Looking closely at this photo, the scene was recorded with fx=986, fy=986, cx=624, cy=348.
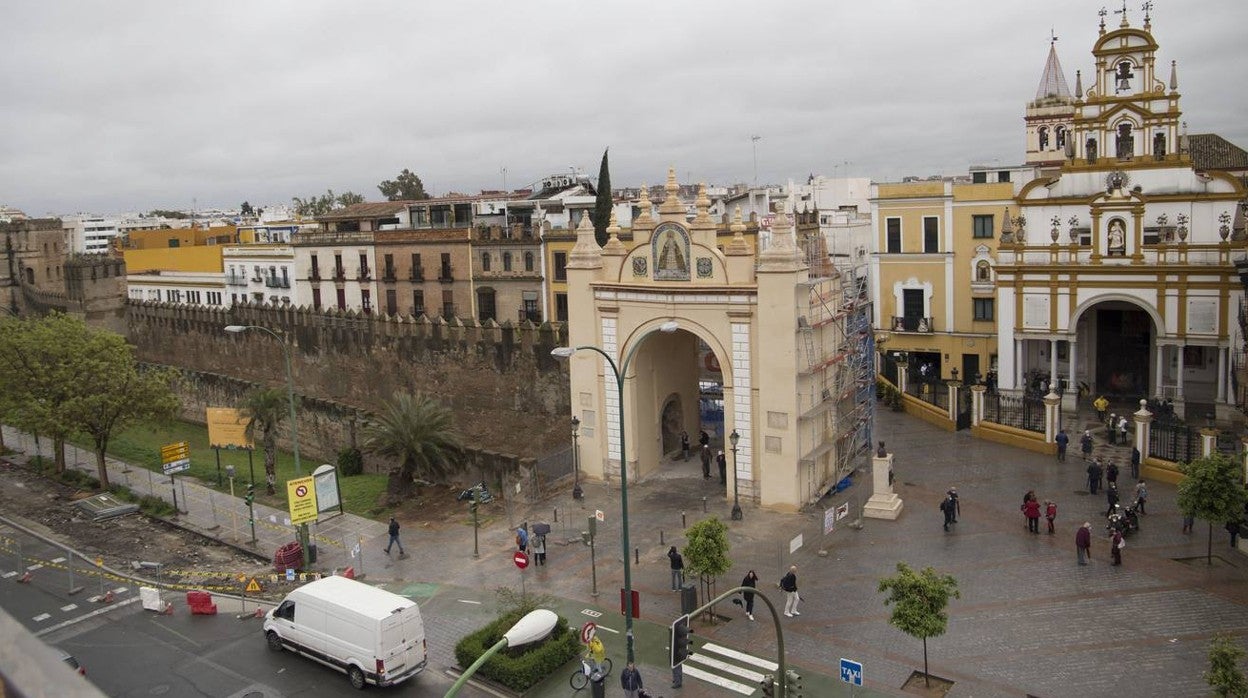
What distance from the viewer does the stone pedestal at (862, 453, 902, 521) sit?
29.8 metres

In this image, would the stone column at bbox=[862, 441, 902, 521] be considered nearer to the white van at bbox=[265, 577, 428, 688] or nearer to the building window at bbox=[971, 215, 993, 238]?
the white van at bbox=[265, 577, 428, 688]

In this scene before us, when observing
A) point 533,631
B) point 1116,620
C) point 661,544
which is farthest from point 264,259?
point 1116,620

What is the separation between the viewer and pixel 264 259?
70000 mm

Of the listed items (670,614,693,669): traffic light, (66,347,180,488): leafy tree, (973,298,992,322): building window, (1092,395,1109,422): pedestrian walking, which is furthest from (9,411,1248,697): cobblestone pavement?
(973,298,992,322): building window

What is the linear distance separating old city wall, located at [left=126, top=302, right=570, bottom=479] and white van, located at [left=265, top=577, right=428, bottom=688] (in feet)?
43.5

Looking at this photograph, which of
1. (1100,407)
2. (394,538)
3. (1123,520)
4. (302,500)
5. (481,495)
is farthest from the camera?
(1100,407)

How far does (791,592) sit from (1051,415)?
17275 millimetres

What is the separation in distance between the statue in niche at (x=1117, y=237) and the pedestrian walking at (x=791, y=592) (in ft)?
81.5

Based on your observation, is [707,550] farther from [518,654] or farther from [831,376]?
[831,376]

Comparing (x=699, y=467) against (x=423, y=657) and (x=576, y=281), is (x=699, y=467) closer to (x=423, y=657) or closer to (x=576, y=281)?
(x=576, y=281)

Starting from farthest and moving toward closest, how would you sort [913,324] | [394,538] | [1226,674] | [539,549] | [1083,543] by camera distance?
[913,324], [394,538], [539,549], [1083,543], [1226,674]

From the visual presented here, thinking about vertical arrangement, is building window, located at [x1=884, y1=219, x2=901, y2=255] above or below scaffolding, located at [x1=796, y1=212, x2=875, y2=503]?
above

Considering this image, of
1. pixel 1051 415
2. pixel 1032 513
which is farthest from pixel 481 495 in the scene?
pixel 1051 415

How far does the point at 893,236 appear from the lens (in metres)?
51.2
